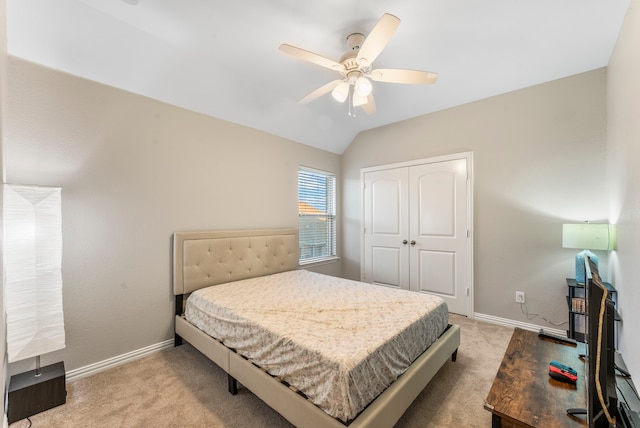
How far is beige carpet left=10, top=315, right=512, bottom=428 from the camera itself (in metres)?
1.68

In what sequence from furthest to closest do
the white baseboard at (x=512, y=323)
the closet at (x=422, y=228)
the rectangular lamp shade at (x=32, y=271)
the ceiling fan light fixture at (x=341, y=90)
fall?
1. the closet at (x=422, y=228)
2. the white baseboard at (x=512, y=323)
3. the ceiling fan light fixture at (x=341, y=90)
4. the rectangular lamp shade at (x=32, y=271)

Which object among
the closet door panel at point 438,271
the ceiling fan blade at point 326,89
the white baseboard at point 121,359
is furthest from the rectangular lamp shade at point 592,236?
the ceiling fan blade at point 326,89

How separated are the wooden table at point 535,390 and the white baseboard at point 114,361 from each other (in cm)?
275

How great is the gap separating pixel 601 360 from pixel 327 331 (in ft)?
4.13

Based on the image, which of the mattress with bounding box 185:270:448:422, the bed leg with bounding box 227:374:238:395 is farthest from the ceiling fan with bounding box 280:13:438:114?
the bed leg with bounding box 227:374:238:395

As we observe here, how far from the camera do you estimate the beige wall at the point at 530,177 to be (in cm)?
266

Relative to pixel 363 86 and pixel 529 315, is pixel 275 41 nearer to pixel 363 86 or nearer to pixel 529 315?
pixel 363 86

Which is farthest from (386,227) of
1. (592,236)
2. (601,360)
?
(601,360)

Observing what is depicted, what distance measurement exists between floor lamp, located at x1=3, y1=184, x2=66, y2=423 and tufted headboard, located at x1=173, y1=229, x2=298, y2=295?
0.90m

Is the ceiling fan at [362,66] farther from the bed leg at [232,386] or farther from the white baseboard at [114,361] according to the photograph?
the white baseboard at [114,361]

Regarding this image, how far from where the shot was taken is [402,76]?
6.50 ft

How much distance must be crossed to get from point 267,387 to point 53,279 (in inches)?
65.3

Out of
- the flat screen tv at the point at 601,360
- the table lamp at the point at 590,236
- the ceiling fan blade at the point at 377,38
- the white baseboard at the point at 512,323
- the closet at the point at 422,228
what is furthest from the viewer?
the closet at the point at 422,228

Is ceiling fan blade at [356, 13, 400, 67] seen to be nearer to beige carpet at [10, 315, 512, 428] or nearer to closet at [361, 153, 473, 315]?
closet at [361, 153, 473, 315]
